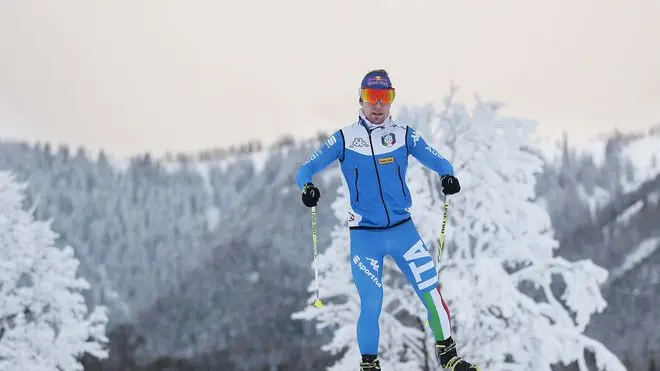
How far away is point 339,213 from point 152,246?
180m

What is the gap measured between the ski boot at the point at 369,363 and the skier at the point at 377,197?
59 mm

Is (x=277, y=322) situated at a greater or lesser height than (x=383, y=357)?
lesser

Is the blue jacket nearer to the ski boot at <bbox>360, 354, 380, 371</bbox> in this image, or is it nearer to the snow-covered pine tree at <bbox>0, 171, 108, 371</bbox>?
the ski boot at <bbox>360, 354, 380, 371</bbox>

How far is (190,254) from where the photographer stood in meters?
194

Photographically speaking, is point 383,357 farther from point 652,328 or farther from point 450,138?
point 652,328

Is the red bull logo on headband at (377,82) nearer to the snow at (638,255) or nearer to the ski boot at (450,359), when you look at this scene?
the ski boot at (450,359)

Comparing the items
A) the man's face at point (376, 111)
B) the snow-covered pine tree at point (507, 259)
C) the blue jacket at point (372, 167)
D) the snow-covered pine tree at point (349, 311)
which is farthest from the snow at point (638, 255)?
the man's face at point (376, 111)

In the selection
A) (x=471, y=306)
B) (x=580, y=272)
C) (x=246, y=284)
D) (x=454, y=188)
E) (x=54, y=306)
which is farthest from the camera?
(x=246, y=284)

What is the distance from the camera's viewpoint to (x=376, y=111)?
22.8 feet

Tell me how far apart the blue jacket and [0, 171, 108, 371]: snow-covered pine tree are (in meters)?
16.5

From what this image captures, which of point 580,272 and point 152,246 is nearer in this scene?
point 580,272

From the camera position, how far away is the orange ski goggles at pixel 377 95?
22.4 ft

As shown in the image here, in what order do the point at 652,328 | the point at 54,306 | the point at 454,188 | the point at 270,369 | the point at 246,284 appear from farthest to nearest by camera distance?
the point at 246,284 → the point at 652,328 → the point at 270,369 → the point at 54,306 → the point at 454,188

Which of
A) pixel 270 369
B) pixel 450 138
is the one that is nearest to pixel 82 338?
pixel 450 138
